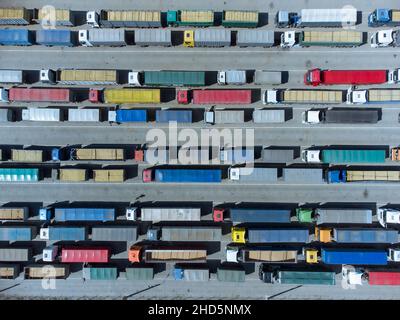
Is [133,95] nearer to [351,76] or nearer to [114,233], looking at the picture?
[114,233]

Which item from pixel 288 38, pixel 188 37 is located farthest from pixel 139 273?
pixel 288 38

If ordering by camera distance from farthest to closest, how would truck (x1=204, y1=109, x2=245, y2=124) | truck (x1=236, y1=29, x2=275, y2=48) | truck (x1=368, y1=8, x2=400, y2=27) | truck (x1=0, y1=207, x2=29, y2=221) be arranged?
truck (x1=0, y1=207, x2=29, y2=221) → truck (x1=204, y1=109, x2=245, y2=124) → truck (x1=236, y1=29, x2=275, y2=48) → truck (x1=368, y1=8, x2=400, y2=27)

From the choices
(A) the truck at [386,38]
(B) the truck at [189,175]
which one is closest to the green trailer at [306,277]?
(B) the truck at [189,175]

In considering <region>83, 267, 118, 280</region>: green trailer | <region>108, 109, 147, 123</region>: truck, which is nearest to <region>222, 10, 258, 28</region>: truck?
<region>108, 109, 147, 123</region>: truck

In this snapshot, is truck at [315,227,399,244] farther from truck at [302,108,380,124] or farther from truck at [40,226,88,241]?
truck at [40,226,88,241]

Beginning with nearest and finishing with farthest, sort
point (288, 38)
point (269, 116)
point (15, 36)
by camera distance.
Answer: point (288, 38) < point (15, 36) < point (269, 116)

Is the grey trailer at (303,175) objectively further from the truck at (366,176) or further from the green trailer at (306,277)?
the green trailer at (306,277)

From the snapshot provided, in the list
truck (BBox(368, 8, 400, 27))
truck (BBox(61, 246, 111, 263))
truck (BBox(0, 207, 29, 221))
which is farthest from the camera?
truck (BBox(0, 207, 29, 221))
